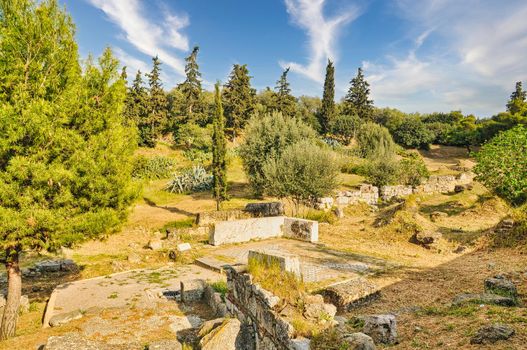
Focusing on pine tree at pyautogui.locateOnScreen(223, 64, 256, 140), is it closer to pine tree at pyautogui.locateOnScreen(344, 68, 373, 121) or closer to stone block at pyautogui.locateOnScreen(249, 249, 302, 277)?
pine tree at pyautogui.locateOnScreen(344, 68, 373, 121)

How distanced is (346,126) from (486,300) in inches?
2146

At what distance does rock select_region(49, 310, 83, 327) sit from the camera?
8085 mm

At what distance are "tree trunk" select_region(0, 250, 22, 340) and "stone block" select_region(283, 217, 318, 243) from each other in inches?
464

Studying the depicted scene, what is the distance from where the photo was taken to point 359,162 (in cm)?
4328

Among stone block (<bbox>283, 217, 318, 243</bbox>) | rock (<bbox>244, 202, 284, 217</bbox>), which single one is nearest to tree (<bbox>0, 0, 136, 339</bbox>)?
stone block (<bbox>283, 217, 318, 243</bbox>)

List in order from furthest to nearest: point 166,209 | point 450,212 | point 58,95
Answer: point 166,209, point 450,212, point 58,95

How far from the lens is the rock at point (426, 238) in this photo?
15230 mm

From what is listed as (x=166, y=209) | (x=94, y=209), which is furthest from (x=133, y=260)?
(x=166, y=209)

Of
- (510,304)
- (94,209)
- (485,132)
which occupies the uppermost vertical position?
(485,132)

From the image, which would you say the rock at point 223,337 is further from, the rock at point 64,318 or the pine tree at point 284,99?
the pine tree at point 284,99

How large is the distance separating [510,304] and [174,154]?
1833 inches

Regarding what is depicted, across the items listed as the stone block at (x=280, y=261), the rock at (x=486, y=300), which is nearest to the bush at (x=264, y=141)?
the stone block at (x=280, y=261)

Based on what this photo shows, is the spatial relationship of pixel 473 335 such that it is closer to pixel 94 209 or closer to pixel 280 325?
pixel 280 325

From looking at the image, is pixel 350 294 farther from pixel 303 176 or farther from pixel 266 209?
pixel 303 176
